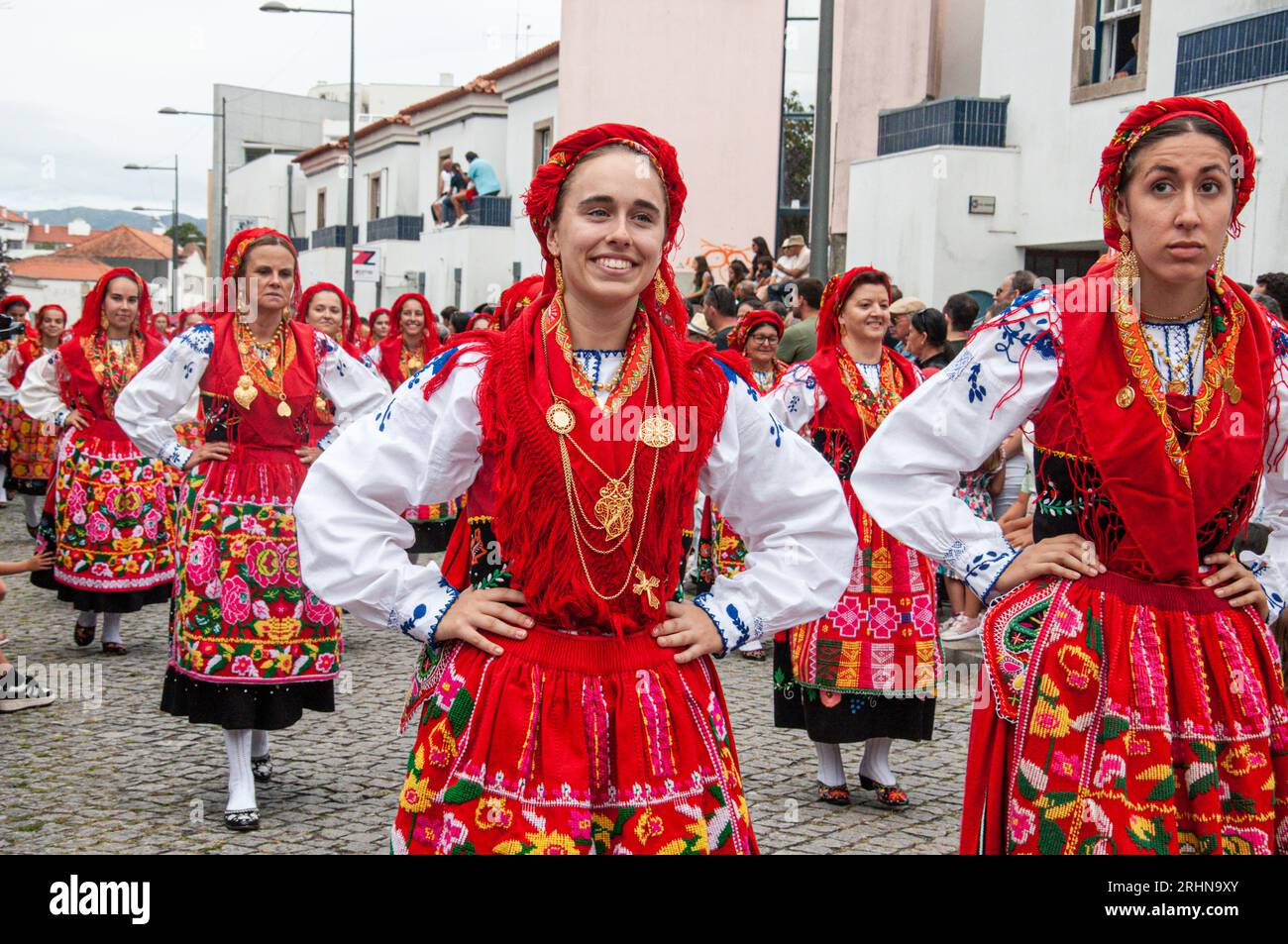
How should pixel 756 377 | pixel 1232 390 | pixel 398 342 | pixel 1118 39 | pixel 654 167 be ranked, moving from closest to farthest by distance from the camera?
1. pixel 654 167
2. pixel 1232 390
3. pixel 756 377
4. pixel 398 342
5. pixel 1118 39

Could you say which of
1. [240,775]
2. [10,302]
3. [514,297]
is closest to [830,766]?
[240,775]

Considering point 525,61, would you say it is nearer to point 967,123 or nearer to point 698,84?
point 698,84

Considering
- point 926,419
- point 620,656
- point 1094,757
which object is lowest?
point 1094,757

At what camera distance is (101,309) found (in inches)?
375

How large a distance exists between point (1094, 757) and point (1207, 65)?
1102 cm

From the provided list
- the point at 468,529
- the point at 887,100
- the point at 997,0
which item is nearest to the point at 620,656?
the point at 468,529

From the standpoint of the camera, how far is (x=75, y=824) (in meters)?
5.84

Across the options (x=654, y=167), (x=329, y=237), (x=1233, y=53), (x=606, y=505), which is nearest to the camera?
(x=606, y=505)

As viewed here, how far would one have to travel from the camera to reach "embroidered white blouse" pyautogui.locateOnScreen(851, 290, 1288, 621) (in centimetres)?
333

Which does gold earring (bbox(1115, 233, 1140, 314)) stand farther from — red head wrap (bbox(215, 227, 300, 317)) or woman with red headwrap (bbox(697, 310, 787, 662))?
woman with red headwrap (bbox(697, 310, 787, 662))

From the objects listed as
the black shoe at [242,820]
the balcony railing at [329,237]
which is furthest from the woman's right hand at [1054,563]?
the balcony railing at [329,237]

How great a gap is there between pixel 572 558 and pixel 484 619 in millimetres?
209

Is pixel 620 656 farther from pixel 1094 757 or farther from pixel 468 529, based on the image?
pixel 1094 757

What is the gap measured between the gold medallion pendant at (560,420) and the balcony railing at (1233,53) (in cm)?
1043
